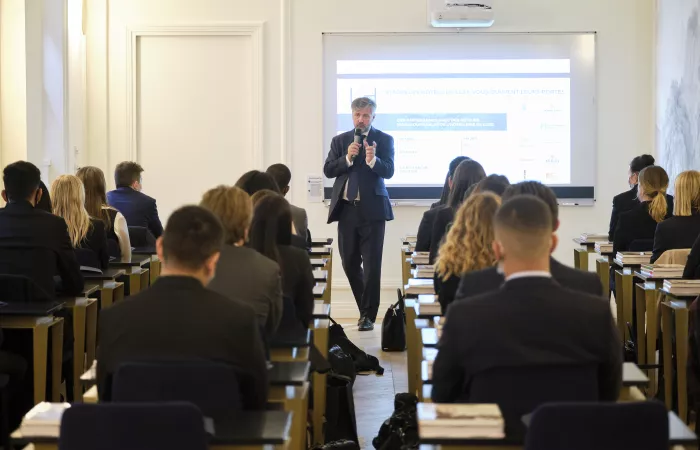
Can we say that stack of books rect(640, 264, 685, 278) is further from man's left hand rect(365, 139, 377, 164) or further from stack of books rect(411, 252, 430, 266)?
man's left hand rect(365, 139, 377, 164)

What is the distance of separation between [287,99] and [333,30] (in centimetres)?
80

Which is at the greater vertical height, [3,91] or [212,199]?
[3,91]

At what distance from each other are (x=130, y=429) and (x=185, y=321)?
45cm

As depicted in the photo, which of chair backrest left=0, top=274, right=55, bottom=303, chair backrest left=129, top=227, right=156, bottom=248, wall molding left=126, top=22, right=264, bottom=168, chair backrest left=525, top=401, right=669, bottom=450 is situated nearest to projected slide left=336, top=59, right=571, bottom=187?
wall molding left=126, top=22, right=264, bottom=168

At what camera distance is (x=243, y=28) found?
9.37 metres

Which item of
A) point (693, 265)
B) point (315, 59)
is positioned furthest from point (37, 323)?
point (315, 59)

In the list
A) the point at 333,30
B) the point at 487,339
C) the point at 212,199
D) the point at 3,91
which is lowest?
the point at 487,339

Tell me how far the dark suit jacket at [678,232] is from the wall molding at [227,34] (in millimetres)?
4723

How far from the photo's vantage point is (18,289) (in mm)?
4461

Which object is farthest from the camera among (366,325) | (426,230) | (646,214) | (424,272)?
(366,325)

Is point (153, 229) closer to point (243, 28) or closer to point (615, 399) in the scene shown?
point (243, 28)

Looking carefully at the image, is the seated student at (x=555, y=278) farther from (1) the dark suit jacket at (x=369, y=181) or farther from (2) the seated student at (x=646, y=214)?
(1) the dark suit jacket at (x=369, y=181)

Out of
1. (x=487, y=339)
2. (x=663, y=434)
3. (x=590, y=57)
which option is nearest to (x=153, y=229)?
(x=590, y=57)

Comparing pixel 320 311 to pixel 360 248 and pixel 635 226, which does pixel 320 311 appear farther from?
pixel 360 248
